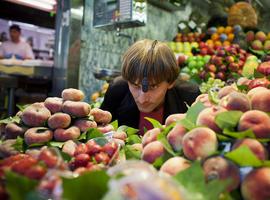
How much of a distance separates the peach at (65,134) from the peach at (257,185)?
2.47 feet

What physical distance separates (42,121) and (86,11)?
3416mm

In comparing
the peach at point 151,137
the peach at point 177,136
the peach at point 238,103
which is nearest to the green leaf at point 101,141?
the peach at point 151,137

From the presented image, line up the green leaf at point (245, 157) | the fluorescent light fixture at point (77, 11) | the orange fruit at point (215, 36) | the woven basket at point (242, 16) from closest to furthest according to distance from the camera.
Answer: the green leaf at point (245, 157) → the fluorescent light fixture at point (77, 11) → the orange fruit at point (215, 36) → the woven basket at point (242, 16)

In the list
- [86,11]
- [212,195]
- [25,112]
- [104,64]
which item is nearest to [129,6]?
[86,11]

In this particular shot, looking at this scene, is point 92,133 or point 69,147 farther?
point 92,133

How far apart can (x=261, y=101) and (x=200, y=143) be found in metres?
0.25

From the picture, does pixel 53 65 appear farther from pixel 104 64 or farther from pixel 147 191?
pixel 147 191

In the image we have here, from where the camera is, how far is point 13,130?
1326mm

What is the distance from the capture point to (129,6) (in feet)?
12.8

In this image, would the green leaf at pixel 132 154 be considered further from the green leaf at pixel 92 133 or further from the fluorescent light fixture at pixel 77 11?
the fluorescent light fixture at pixel 77 11

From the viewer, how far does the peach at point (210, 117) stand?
2.96ft

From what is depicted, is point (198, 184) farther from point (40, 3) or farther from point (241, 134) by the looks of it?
point (40, 3)

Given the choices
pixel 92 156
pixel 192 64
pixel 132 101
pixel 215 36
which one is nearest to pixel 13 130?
pixel 92 156

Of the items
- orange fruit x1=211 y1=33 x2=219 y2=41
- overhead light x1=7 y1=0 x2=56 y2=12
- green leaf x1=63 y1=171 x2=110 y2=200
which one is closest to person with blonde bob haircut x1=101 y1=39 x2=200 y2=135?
green leaf x1=63 y1=171 x2=110 y2=200
